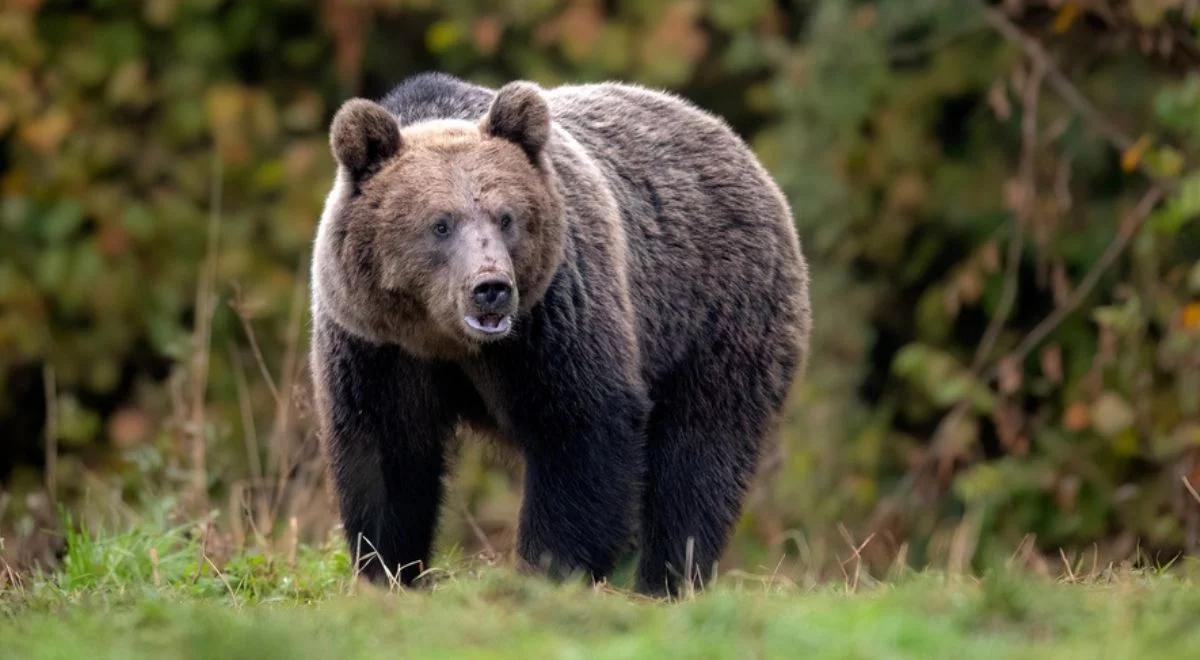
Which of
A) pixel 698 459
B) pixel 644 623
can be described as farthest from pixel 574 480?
pixel 644 623

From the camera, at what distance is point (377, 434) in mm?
6238

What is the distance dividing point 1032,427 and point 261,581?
597cm

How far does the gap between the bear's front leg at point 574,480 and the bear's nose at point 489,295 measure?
1.63ft

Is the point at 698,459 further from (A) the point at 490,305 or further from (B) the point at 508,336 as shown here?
(A) the point at 490,305

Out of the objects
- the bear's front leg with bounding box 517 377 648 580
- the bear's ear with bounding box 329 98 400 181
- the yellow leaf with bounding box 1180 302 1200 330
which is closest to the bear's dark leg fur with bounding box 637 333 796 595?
the bear's front leg with bounding box 517 377 648 580

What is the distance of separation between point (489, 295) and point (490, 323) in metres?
0.10

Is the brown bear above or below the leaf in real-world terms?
above

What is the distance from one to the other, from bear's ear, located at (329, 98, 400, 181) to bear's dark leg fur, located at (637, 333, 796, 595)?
1456 mm

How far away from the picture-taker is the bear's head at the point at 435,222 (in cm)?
595

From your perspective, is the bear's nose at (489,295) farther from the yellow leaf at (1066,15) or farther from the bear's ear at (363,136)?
the yellow leaf at (1066,15)

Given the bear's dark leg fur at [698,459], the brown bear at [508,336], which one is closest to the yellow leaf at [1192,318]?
the bear's dark leg fur at [698,459]

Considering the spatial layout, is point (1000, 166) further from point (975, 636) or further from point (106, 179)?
point (975, 636)

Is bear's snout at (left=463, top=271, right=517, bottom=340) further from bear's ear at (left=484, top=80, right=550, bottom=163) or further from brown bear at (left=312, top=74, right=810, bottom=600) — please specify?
bear's ear at (left=484, top=80, right=550, bottom=163)

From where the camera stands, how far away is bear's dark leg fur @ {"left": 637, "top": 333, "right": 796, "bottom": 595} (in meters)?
6.93
